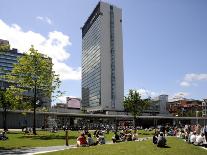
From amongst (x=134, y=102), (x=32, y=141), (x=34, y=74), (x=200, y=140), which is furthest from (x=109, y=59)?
(x=200, y=140)

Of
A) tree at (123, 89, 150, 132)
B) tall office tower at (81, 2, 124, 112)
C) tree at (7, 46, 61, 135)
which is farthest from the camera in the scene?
tall office tower at (81, 2, 124, 112)

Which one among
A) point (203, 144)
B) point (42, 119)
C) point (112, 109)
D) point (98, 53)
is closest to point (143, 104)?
point (42, 119)

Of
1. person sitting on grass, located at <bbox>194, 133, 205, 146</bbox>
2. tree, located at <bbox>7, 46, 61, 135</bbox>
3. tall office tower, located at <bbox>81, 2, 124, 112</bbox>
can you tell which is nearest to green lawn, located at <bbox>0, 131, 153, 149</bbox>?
tree, located at <bbox>7, 46, 61, 135</bbox>

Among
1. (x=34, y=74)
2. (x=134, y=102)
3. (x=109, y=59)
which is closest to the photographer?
(x=34, y=74)

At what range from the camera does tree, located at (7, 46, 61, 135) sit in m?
53.7

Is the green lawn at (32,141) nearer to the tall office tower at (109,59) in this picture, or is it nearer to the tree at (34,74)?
the tree at (34,74)

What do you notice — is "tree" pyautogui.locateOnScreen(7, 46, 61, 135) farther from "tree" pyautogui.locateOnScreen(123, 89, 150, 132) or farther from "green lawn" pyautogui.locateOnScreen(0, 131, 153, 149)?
"tree" pyautogui.locateOnScreen(123, 89, 150, 132)

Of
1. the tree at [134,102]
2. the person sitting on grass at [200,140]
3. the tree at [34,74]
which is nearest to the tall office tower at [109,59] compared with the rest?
the tree at [134,102]

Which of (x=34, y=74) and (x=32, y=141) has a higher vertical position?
(x=34, y=74)

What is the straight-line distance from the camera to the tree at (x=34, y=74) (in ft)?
176

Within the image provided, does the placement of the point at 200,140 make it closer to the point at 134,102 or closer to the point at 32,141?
the point at 32,141

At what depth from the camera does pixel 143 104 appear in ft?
253

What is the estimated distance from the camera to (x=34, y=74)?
54312 mm

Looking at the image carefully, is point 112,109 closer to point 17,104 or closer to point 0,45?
point 17,104
